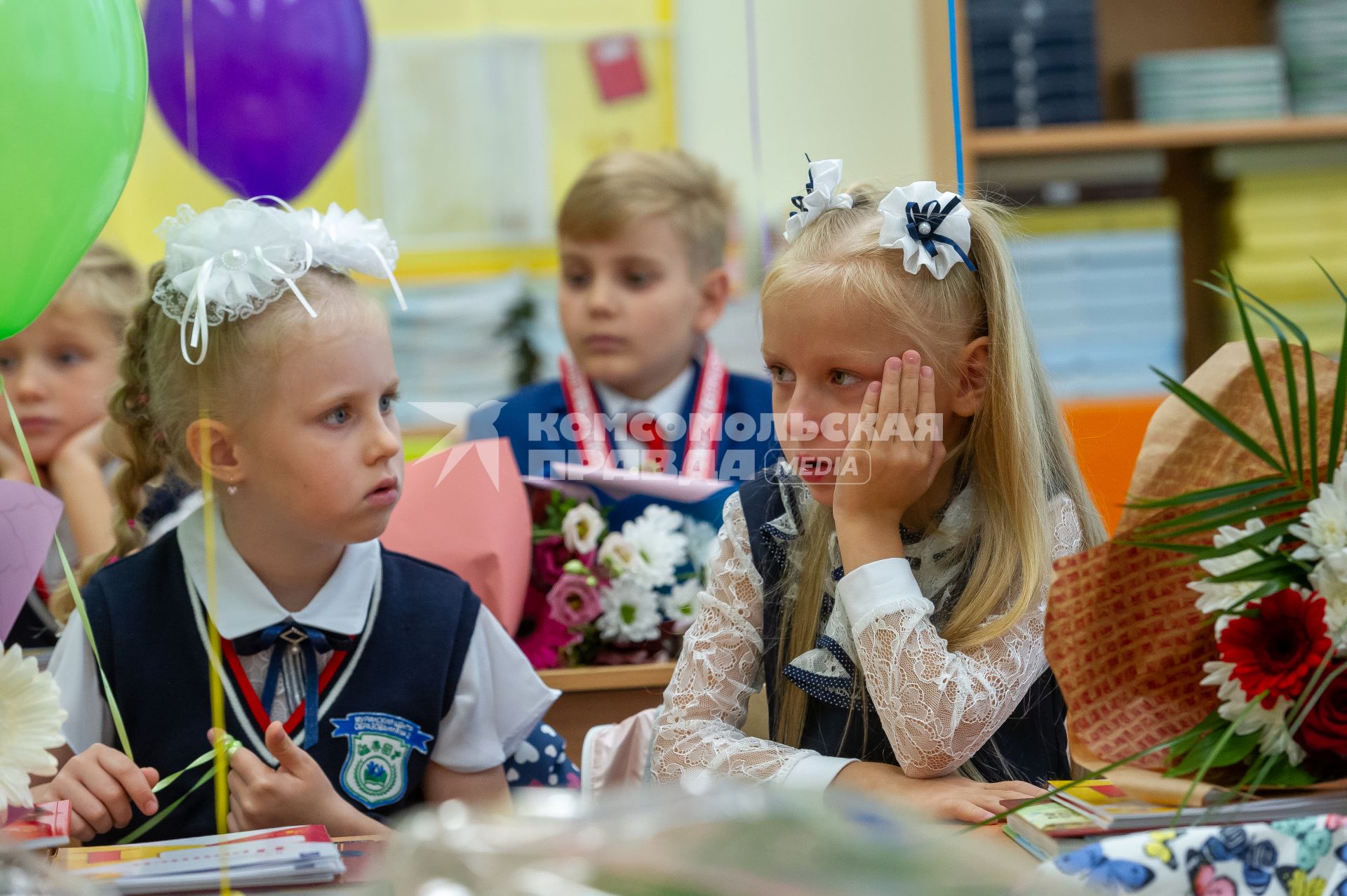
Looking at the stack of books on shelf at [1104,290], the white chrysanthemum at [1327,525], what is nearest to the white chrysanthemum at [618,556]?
the white chrysanthemum at [1327,525]

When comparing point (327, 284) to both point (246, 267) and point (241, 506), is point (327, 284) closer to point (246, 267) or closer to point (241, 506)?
point (246, 267)

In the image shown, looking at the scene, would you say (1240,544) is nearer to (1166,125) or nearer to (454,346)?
(1166,125)

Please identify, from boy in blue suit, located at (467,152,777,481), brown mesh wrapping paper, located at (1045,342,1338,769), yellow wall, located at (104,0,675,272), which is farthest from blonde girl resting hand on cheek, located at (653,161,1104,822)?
yellow wall, located at (104,0,675,272)

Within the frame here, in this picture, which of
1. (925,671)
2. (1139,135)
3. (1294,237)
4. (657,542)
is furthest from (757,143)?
(925,671)

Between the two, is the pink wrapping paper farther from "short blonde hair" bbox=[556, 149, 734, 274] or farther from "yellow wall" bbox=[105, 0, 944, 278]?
"yellow wall" bbox=[105, 0, 944, 278]

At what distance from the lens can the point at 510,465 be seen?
Result: 1.55 m

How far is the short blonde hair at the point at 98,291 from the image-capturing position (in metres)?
1.85

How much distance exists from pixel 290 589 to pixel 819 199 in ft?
1.99

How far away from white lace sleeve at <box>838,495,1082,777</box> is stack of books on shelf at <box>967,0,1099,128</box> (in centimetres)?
191

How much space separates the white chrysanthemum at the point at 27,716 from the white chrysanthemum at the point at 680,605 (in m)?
0.71

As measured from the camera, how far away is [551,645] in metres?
1.54

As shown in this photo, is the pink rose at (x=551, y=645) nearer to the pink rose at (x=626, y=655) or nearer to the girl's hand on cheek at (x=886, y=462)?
the pink rose at (x=626, y=655)

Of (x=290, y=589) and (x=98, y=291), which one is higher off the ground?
(x=98, y=291)

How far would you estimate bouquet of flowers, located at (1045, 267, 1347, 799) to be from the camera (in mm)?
834
